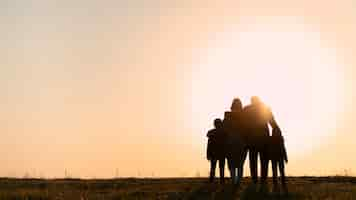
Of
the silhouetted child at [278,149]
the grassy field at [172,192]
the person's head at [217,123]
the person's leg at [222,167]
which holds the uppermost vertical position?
the person's head at [217,123]

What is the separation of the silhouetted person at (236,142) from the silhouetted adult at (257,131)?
412mm

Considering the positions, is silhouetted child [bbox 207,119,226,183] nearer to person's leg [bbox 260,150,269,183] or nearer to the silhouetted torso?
the silhouetted torso

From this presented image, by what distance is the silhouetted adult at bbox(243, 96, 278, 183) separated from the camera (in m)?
26.8

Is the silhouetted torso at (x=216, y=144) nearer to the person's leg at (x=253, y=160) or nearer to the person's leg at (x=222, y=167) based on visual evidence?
the person's leg at (x=222, y=167)

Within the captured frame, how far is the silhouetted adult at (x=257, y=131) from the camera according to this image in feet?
87.9

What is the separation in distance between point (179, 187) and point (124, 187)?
1.92 m

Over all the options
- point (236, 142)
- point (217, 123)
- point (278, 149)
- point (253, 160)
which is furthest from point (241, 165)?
point (278, 149)

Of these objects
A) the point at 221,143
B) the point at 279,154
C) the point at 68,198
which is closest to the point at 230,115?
the point at 221,143

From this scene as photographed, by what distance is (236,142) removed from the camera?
93.1 feet

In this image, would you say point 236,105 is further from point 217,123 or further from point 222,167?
point 222,167

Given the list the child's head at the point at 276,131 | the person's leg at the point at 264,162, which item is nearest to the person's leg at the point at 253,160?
the person's leg at the point at 264,162

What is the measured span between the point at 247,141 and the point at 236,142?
2.28ft

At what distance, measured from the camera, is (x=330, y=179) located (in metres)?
33.6

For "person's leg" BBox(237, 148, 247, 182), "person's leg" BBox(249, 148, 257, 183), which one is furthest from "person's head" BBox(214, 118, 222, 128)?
"person's leg" BBox(249, 148, 257, 183)
